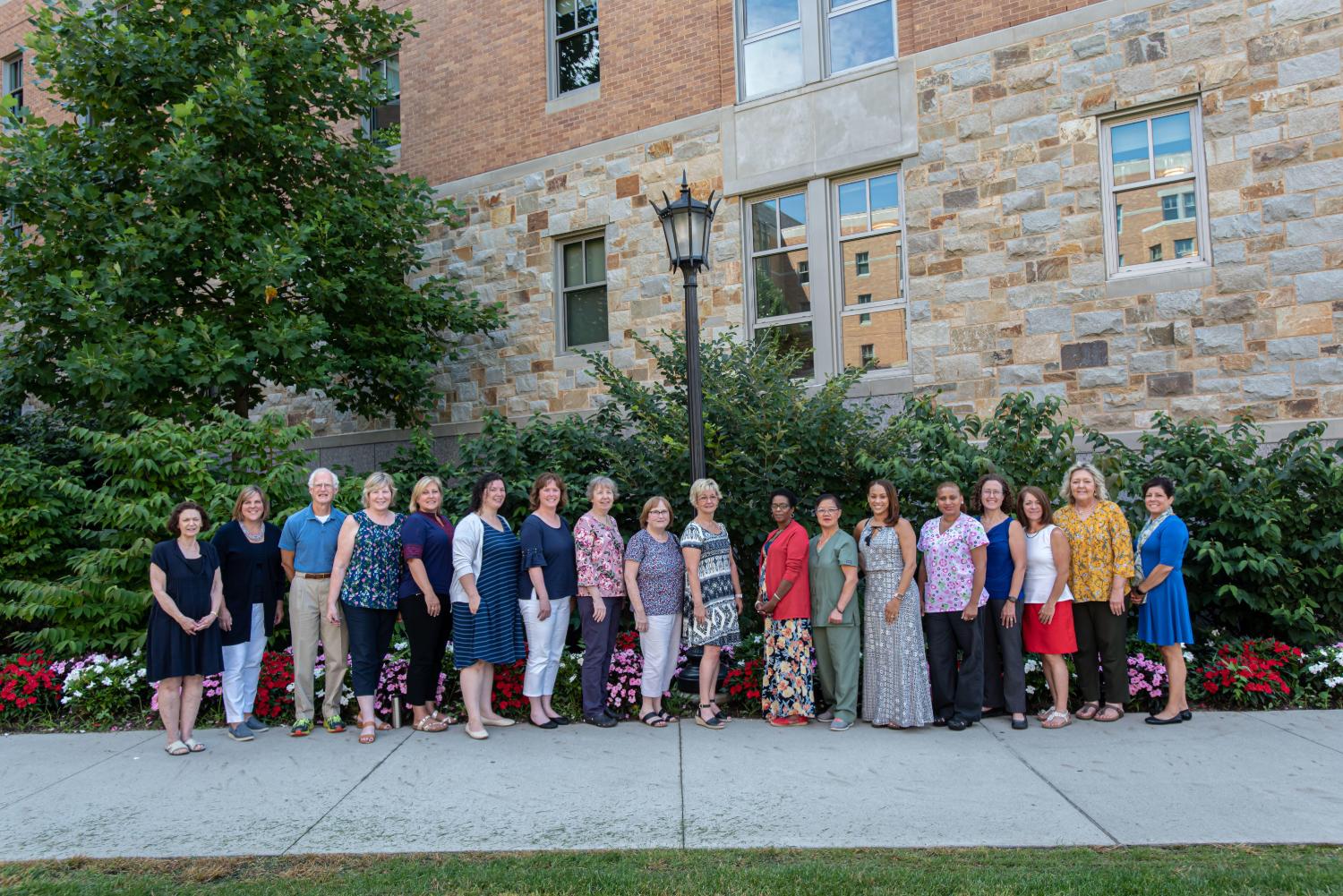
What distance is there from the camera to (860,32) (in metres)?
11.2

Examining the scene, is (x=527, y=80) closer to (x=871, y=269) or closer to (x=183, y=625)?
(x=871, y=269)

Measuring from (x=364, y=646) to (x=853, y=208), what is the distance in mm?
7443

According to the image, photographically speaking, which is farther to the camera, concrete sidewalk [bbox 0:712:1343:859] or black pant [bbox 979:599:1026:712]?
black pant [bbox 979:599:1026:712]

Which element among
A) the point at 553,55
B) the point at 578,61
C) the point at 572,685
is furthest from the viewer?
the point at 553,55

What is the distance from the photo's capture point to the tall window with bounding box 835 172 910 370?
35.5 ft

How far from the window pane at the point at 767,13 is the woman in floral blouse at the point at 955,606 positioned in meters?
7.36

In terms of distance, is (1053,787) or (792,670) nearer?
(1053,787)

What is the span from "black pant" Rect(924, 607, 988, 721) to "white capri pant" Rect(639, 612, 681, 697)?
182 cm

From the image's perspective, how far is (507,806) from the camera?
5.14m

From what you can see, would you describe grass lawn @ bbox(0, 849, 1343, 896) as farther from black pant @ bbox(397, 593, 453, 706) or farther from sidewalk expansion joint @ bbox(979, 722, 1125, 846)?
black pant @ bbox(397, 593, 453, 706)

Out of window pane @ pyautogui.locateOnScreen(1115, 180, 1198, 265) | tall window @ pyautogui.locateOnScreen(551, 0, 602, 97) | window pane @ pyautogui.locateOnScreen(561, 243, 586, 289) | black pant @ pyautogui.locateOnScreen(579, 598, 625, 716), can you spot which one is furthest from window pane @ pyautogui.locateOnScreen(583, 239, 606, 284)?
black pant @ pyautogui.locateOnScreen(579, 598, 625, 716)

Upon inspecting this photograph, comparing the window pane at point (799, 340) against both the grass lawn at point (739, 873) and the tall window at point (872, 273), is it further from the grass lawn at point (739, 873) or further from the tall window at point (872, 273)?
the grass lawn at point (739, 873)

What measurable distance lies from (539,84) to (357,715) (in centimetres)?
912

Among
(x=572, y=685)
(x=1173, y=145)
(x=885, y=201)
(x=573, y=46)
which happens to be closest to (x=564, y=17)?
(x=573, y=46)
